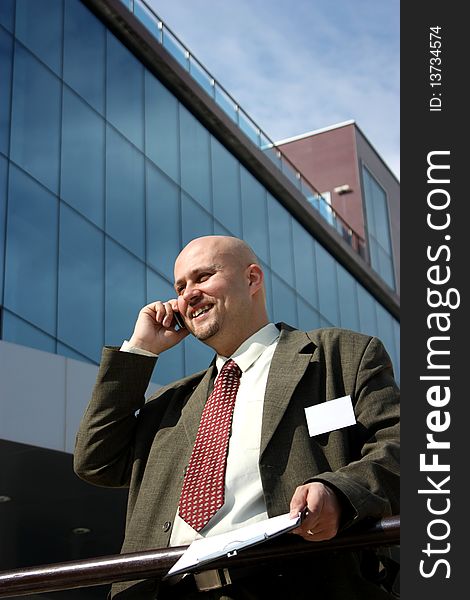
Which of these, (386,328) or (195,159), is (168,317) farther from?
(386,328)

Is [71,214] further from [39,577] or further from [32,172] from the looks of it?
[39,577]

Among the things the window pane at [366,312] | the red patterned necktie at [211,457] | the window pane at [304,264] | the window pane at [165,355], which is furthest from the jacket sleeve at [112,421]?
the window pane at [366,312]

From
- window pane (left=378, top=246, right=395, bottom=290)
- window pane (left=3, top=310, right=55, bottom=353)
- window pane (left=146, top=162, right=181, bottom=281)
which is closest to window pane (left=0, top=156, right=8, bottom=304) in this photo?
window pane (left=3, top=310, right=55, bottom=353)

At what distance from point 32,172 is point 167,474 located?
38.6 feet

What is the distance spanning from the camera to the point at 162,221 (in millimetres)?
17938

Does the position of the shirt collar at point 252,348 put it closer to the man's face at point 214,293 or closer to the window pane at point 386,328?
the man's face at point 214,293

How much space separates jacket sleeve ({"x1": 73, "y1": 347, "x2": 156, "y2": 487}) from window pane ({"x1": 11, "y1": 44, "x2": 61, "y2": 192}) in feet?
36.8

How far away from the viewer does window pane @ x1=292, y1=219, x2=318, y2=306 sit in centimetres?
2327

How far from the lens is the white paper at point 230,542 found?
102 inches

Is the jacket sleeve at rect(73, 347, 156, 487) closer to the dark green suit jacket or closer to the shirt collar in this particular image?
the dark green suit jacket

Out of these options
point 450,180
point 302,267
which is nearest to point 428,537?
point 450,180

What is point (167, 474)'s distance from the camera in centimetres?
348

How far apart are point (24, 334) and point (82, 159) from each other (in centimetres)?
373

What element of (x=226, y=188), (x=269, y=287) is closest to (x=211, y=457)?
(x=226, y=188)
